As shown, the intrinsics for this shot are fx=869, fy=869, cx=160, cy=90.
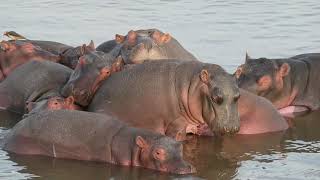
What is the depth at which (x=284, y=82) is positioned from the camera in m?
10.0

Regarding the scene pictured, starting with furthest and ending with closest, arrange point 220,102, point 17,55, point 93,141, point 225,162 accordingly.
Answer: point 17,55 < point 220,102 < point 225,162 < point 93,141

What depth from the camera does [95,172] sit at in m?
7.27

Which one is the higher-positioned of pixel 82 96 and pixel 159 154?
pixel 82 96

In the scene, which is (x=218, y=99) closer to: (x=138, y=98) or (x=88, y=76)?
(x=138, y=98)

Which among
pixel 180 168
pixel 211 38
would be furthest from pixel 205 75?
pixel 211 38

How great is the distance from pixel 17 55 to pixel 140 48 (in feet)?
5.76

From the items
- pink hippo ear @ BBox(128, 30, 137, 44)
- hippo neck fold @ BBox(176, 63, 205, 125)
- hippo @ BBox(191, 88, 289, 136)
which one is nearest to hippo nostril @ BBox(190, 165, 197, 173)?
hippo neck fold @ BBox(176, 63, 205, 125)

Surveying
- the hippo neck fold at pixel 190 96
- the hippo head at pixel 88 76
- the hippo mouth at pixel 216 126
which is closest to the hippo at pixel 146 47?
the hippo head at pixel 88 76

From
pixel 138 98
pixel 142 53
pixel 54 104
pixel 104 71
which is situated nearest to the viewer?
pixel 54 104

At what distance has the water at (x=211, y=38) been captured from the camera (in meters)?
Result: 7.37

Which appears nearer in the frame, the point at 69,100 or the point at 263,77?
the point at 69,100

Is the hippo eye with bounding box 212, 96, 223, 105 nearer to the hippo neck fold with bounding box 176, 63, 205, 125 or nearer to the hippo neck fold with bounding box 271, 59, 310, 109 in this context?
the hippo neck fold with bounding box 176, 63, 205, 125

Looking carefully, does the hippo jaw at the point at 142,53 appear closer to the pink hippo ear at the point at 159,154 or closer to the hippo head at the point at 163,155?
the hippo head at the point at 163,155

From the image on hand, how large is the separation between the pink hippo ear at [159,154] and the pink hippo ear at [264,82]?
9.45ft
